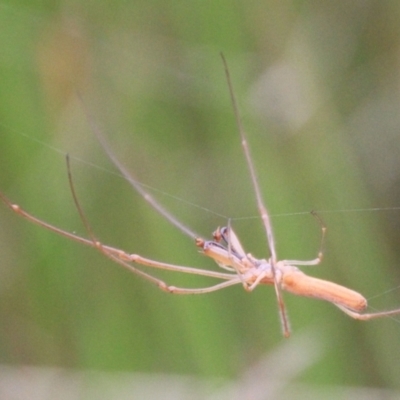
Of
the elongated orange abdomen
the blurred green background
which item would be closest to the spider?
the elongated orange abdomen

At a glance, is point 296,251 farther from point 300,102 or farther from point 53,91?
point 53,91

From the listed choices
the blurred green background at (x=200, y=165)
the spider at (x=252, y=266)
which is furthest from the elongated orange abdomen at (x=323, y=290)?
the blurred green background at (x=200, y=165)

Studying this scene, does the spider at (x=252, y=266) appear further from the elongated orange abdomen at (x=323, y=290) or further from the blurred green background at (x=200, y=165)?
the blurred green background at (x=200, y=165)

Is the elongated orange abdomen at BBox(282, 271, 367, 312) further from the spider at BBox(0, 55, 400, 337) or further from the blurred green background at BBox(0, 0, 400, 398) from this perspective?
the blurred green background at BBox(0, 0, 400, 398)

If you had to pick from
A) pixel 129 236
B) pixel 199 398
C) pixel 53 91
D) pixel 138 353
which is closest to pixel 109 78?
pixel 53 91

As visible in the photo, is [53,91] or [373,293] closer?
[53,91]

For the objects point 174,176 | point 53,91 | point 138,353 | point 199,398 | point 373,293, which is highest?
point 53,91

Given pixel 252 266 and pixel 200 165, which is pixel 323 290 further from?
pixel 200 165

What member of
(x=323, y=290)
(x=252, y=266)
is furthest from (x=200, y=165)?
(x=323, y=290)
